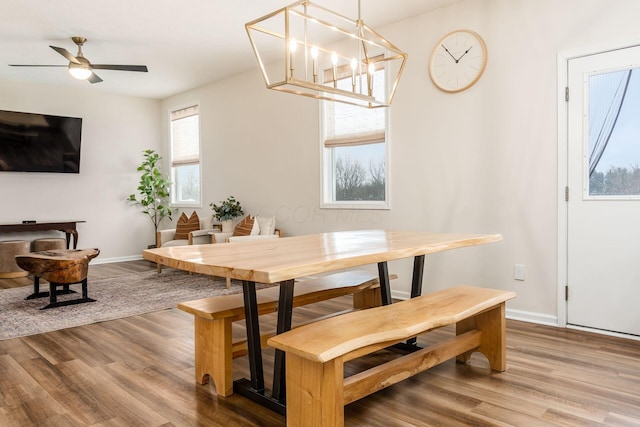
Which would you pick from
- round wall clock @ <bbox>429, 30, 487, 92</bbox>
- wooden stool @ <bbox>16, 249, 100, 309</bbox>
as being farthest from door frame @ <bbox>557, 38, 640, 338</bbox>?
wooden stool @ <bbox>16, 249, 100, 309</bbox>

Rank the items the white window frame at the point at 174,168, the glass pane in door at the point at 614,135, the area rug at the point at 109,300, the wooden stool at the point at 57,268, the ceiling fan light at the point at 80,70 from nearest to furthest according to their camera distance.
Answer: the glass pane in door at the point at 614,135 < the area rug at the point at 109,300 < the wooden stool at the point at 57,268 < the ceiling fan light at the point at 80,70 < the white window frame at the point at 174,168

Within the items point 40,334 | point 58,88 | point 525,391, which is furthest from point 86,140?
point 525,391

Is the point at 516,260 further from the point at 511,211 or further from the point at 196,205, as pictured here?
the point at 196,205

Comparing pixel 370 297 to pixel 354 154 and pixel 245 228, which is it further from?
pixel 245 228

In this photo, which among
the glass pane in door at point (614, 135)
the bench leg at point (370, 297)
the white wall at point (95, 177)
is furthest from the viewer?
the white wall at point (95, 177)

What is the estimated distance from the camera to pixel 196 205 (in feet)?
23.6

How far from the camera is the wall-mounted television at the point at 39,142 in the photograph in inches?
248

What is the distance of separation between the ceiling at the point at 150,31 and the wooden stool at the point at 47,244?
Answer: 2247 millimetres

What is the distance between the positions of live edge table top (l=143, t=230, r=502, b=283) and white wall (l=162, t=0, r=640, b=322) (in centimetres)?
89

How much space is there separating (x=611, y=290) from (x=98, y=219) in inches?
272

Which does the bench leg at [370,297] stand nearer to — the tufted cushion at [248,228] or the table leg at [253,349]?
the table leg at [253,349]

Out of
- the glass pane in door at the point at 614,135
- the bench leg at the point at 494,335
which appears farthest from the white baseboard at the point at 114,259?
the glass pane in door at the point at 614,135

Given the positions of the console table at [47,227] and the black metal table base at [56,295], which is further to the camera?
the console table at [47,227]

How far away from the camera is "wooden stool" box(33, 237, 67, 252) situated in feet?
20.3
